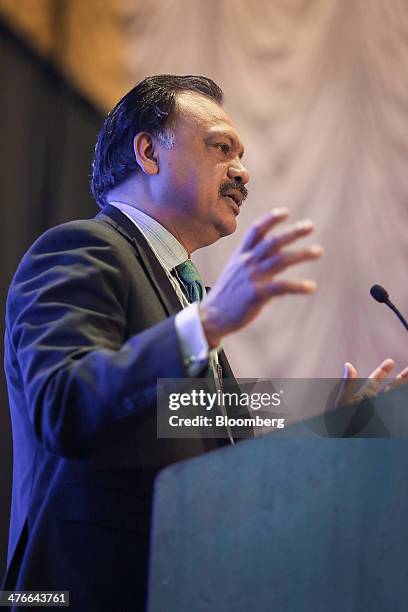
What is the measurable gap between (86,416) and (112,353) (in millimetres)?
90

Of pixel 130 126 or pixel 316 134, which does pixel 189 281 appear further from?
pixel 316 134

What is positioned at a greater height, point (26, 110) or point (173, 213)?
point (26, 110)

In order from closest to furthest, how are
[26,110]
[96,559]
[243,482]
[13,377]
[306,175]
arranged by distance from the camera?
1. [243,482]
2. [96,559]
3. [13,377]
4. [26,110]
5. [306,175]

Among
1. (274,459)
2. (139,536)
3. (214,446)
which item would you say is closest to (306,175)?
(214,446)

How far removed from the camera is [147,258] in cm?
140

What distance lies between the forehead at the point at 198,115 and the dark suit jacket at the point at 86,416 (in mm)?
515

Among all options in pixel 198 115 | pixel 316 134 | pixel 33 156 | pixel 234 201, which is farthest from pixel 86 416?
pixel 316 134

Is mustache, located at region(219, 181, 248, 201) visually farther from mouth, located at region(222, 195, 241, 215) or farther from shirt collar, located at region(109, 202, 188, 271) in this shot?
shirt collar, located at region(109, 202, 188, 271)

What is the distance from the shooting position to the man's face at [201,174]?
164 centimetres

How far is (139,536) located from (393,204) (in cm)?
201

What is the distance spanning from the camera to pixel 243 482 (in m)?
0.80

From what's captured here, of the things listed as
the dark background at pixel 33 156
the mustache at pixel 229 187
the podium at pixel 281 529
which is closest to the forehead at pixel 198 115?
the mustache at pixel 229 187

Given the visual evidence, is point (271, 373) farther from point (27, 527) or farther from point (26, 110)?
point (27, 527)

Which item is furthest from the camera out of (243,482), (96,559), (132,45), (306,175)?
(306,175)
